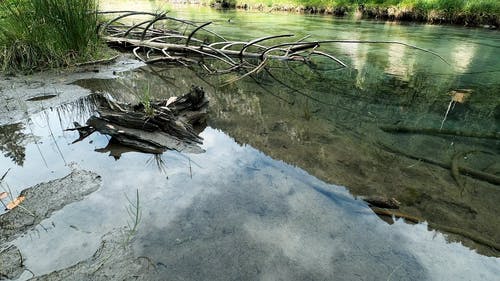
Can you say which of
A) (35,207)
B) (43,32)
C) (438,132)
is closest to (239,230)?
(35,207)

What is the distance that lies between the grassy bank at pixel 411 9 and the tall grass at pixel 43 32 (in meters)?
13.2

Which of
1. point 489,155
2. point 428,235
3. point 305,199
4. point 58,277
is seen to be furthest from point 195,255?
point 489,155

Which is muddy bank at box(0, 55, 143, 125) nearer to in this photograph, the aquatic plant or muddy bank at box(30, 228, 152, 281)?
the aquatic plant

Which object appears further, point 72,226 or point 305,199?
point 305,199

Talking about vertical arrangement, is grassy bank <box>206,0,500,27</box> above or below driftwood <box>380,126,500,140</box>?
above

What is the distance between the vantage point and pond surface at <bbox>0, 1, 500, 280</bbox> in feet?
5.46

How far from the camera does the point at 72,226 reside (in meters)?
1.79

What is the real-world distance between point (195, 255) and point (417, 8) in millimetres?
15278

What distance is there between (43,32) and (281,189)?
4.01 meters

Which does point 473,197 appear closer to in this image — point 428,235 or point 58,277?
point 428,235

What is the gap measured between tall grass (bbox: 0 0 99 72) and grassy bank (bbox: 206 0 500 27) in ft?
43.3

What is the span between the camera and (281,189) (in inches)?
89.5

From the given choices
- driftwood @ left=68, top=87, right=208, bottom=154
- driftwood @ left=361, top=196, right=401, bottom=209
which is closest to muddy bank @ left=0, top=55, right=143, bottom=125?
driftwood @ left=68, top=87, right=208, bottom=154

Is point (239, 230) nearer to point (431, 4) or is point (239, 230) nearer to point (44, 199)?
point (44, 199)
